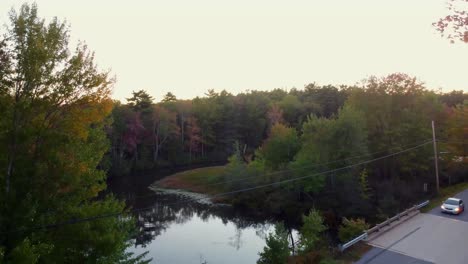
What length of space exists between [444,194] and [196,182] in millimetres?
27018

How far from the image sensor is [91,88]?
38.2 ft

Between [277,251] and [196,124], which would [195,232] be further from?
[196,124]

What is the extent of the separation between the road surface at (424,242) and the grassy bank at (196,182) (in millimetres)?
22809

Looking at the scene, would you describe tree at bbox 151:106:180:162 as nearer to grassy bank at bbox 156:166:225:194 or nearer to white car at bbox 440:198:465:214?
grassy bank at bbox 156:166:225:194

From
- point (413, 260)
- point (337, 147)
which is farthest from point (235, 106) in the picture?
point (413, 260)

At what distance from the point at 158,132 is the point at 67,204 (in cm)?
4853

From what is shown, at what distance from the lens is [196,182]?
4575cm

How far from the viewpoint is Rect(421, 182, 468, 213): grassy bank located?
23.9 m

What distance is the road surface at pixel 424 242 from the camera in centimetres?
1505

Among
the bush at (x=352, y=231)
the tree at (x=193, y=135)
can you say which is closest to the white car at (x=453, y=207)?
the bush at (x=352, y=231)

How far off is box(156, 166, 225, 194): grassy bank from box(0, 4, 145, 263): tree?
2893cm

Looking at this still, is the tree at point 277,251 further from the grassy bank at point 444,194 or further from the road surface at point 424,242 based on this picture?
the grassy bank at point 444,194

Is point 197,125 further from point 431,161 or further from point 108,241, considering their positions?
point 108,241

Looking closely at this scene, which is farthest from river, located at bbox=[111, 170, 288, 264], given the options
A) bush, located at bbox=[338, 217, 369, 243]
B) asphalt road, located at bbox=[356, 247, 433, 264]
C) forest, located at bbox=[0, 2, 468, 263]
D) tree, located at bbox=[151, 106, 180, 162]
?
tree, located at bbox=[151, 106, 180, 162]
